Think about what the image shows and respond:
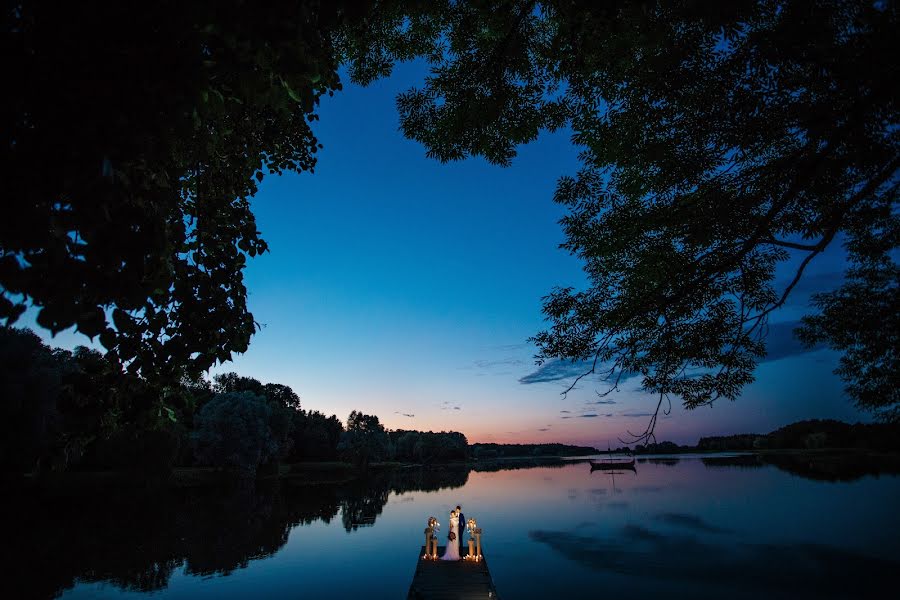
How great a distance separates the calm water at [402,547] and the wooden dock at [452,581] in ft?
26.6

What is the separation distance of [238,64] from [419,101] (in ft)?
18.6

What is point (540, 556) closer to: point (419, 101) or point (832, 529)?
point (832, 529)

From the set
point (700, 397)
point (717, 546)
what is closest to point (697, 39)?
point (700, 397)

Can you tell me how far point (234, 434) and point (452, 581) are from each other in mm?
47202

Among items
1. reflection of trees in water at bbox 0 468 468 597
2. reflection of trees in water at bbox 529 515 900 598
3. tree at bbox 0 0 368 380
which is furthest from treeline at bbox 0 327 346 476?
reflection of trees in water at bbox 529 515 900 598

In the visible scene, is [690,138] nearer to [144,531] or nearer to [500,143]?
[500,143]

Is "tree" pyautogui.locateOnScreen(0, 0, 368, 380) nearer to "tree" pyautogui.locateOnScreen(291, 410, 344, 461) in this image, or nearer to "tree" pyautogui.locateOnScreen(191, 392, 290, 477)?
"tree" pyautogui.locateOnScreen(191, 392, 290, 477)

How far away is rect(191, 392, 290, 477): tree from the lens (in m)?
52.4

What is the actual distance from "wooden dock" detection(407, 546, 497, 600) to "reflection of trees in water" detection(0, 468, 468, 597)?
14.5 meters

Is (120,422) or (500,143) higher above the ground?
(500,143)

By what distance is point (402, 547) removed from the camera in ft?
102

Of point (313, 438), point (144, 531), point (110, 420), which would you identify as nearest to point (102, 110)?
point (110, 420)

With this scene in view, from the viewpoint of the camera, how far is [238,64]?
2393 mm

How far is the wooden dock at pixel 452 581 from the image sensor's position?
1252cm
